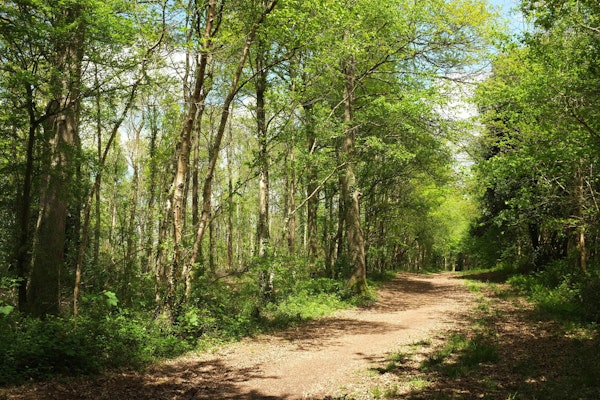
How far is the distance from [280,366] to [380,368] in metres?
1.76

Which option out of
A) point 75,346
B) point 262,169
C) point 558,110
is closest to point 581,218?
point 558,110

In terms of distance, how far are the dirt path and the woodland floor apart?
0.06ft

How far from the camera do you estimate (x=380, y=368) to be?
22.0ft

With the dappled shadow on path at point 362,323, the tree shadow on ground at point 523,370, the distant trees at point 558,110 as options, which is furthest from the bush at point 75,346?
the distant trees at point 558,110

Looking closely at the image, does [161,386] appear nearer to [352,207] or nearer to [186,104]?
[186,104]

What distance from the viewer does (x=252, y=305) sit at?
10.9 m

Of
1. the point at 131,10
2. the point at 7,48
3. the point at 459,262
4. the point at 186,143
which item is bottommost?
the point at 459,262

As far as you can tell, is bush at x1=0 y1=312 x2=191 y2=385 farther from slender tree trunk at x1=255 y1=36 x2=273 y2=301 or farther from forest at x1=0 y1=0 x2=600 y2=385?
slender tree trunk at x1=255 y1=36 x2=273 y2=301

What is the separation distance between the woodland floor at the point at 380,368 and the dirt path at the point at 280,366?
17 mm

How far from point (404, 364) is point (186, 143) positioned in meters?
6.00

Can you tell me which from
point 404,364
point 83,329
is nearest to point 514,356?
point 404,364

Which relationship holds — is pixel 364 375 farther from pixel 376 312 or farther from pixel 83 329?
pixel 376 312

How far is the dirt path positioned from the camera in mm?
5664

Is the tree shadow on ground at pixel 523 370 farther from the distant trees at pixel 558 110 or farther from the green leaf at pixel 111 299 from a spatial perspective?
the distant trees at pixel 558 110
